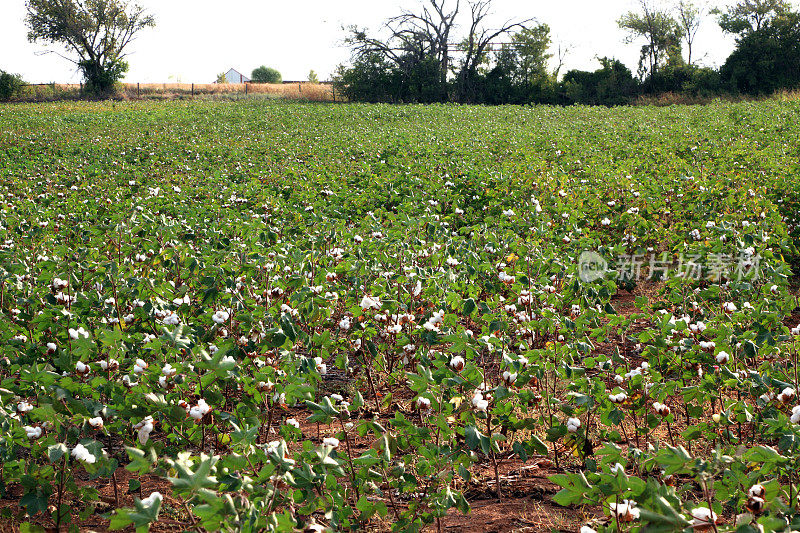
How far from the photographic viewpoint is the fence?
4444 centimetres

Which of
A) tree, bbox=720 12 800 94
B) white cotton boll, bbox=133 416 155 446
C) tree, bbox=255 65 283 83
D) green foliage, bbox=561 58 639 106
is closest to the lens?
white cotton boll, bbox=133 416 155 446

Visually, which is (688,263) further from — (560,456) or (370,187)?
(370,187)

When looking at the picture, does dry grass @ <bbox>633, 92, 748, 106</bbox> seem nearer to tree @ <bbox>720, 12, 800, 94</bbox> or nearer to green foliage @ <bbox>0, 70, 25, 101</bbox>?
tree @ <bbox>720, 12, 800, 94</bbox>

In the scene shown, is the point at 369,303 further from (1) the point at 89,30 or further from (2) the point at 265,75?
(2) the point at 265,75

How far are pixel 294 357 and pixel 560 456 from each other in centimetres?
137

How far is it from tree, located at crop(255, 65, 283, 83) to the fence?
43.6 meters

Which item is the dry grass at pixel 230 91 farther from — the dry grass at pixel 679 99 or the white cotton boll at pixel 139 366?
the white cotton boll at pixel 139 366

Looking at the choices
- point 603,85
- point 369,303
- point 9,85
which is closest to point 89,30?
point 9,85

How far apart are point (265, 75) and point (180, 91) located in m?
49.1

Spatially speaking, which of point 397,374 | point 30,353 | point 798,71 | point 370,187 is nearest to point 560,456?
point 397,374

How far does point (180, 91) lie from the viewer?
160 feet

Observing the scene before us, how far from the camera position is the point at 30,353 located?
10.6ft

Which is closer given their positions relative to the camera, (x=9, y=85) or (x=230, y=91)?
→ (x=9, y=85)

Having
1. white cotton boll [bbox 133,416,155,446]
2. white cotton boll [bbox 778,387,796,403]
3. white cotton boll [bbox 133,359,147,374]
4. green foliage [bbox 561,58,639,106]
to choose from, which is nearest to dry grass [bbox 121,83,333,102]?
green foliage [bbox 561,58,639,106]
